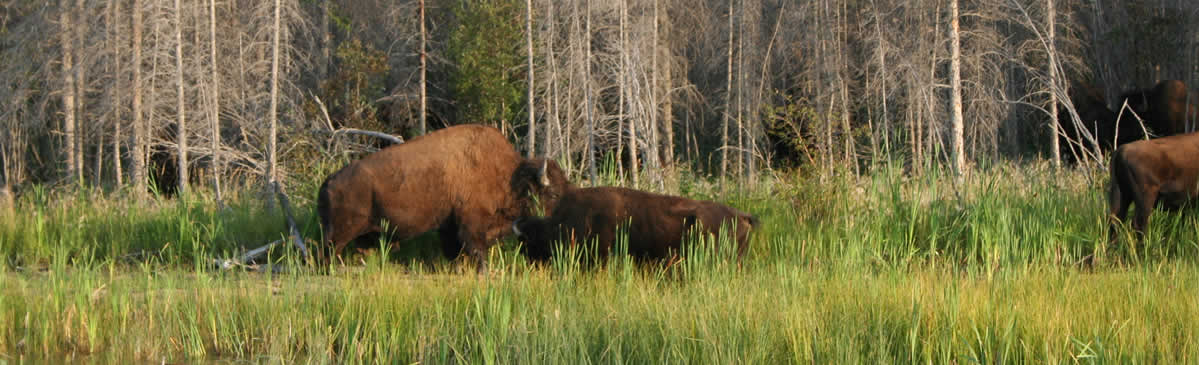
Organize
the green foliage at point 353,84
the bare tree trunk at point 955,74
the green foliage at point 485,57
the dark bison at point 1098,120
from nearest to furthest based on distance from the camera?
the bare tree trunk at point 955,74 → the dark bison at point 1098,120 → the green foliage at point 353,84 → the green foliage at point 485,57

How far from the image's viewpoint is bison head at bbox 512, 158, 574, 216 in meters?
7.89

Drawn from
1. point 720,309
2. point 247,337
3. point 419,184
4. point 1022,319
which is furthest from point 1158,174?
point 247,337

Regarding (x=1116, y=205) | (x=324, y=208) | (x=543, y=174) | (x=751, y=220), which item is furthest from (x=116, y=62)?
(x=1116, y=205)

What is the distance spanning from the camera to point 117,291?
575cm

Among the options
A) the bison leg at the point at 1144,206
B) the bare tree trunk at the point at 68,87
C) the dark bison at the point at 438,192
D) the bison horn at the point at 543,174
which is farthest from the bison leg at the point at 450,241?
the bare tree trunk at the point at 68,87

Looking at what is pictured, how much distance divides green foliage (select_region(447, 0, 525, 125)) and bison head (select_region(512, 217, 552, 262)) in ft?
69.5

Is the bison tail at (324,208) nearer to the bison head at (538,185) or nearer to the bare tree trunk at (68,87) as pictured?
the bison head at (538,185)

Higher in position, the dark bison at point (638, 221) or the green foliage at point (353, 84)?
the green foliage at point (353, 84)

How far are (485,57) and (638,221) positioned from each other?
74.1 ft

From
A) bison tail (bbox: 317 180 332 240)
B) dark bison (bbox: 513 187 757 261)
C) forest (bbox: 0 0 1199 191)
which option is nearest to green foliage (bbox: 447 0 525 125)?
forest (bbox: 0 0 1199 191)

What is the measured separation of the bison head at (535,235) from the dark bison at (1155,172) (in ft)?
15.5

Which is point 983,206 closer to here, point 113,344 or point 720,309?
point 720,309

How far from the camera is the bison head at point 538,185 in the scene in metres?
7.89

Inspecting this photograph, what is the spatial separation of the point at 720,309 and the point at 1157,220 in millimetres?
5246
